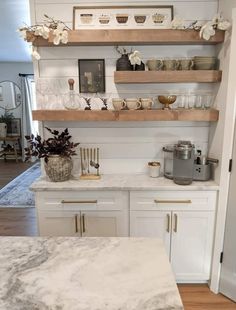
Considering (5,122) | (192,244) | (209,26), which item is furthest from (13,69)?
(192,244)

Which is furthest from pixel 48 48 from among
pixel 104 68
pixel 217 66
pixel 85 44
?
pixel 217 66

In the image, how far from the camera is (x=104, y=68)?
2404 millimetres

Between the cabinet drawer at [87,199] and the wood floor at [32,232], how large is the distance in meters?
0.94

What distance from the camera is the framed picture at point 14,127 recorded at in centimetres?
735

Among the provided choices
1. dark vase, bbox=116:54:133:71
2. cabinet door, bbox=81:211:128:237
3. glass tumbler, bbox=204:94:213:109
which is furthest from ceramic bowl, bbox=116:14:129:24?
cabinet door, bbox=81:211:128:237

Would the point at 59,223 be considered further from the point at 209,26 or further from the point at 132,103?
the point at 209,26

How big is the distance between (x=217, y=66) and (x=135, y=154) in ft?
3.44

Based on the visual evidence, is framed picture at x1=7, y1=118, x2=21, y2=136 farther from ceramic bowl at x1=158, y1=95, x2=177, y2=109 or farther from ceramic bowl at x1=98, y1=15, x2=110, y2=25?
ceramic bowl at x1=158, y1=95, x2=177, y2=109

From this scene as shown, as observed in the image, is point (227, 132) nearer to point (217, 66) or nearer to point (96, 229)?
point (217, 66)

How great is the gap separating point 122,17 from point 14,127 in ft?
19.4

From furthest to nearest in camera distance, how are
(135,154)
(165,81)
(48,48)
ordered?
(135,154) < (48,48) < (165,81)


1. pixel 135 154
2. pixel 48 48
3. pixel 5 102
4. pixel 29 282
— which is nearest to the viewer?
pixel 29 282

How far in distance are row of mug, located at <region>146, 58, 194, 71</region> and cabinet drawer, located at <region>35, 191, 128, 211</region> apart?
110cm

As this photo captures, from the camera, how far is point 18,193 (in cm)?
469
